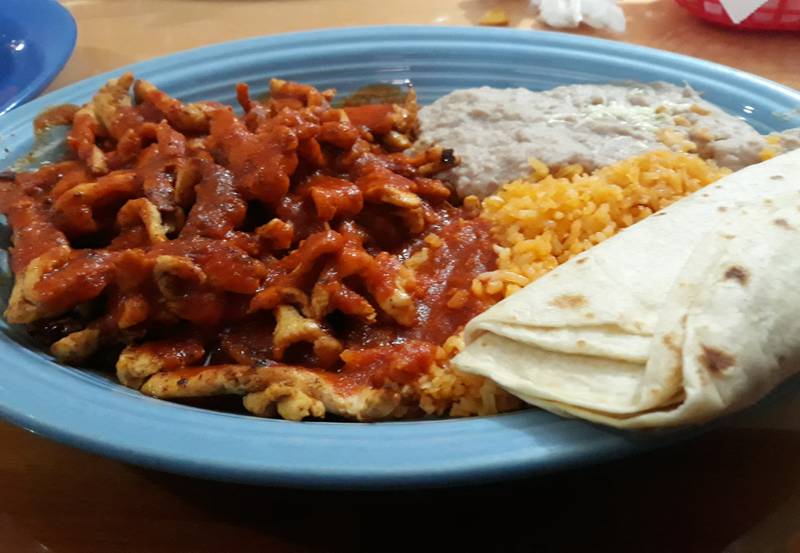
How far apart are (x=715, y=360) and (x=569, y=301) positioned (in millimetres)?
290

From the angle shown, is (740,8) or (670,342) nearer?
(670,342)

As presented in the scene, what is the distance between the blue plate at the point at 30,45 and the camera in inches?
95.5

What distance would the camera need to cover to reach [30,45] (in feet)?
8.80

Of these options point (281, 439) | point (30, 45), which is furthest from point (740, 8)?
point (30, 45)

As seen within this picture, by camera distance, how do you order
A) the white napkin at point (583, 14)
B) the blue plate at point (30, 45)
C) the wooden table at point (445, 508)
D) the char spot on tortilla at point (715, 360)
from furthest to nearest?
the white napkin at point (583, 14) < the blue plate at point (30, 45) < the wooden table at point (445, 508) < the char spot on tortilla at point (715, 360)

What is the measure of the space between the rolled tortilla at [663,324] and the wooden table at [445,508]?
20cm

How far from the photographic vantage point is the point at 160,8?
11.3ft

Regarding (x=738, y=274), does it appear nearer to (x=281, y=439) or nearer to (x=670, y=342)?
(x=670, y=342)

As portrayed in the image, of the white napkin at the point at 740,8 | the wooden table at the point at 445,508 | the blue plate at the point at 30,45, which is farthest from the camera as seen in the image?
the white napkin at the point at 740,8

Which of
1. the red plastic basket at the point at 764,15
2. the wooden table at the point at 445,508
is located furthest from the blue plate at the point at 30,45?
the red plastic basket at the point at 764,15

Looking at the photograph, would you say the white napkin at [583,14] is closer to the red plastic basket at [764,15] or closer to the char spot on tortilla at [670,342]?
the red plastic basket at [764,15]

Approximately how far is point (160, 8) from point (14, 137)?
1.69 m

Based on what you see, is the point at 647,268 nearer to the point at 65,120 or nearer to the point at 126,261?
the point at 126,261

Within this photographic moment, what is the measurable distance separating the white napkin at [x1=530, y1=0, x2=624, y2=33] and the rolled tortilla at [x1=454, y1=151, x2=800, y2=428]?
5.75ft
